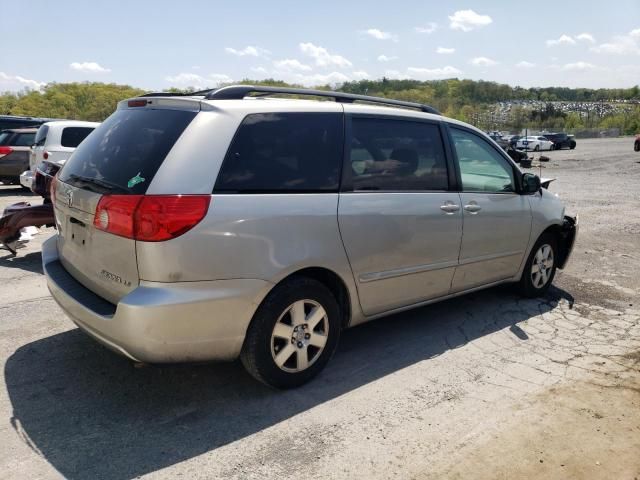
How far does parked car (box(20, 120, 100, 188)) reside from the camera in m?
11.5

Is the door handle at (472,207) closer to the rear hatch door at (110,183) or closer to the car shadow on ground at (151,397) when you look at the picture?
the car shadow on ground at (151,397)

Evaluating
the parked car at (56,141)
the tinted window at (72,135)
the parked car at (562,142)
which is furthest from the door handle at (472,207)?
the parked car at (562,142)

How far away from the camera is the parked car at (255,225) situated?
2922 mm

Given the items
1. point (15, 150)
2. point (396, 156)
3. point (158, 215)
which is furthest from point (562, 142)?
point (158, 215)

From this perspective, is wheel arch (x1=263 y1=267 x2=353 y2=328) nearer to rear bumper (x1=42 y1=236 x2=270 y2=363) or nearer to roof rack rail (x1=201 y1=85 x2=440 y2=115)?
rear bumper (x1=42 y1=236 x2=270 y2=363)

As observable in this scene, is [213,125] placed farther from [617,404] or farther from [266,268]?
[617,404]

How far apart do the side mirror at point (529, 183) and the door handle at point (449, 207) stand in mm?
1163

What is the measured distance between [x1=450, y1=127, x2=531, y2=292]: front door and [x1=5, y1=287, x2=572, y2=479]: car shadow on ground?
0.58 m

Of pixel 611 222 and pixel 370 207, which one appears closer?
pixel 370 207

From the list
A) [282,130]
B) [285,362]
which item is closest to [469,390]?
[285,362]

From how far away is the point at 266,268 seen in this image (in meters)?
3.15

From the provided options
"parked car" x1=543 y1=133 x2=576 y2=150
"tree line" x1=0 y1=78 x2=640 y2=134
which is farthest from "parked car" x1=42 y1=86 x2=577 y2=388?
"parked car" x1=543 y1=133 x2=576 y2=150

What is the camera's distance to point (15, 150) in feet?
46.0

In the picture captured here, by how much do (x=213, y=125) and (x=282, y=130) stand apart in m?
0.47
